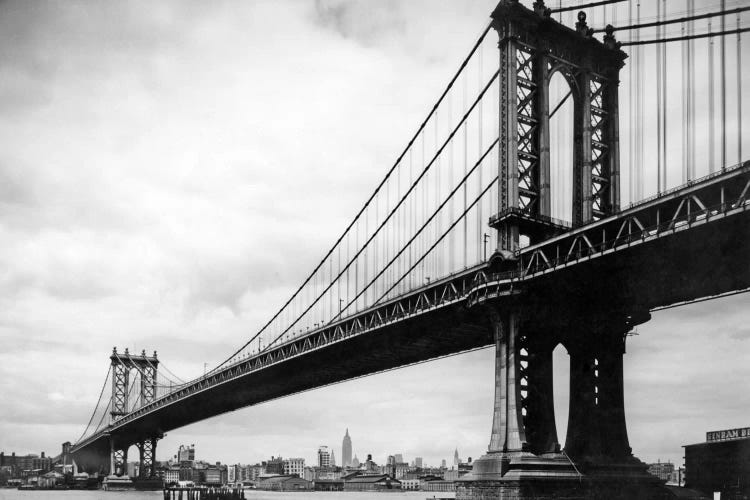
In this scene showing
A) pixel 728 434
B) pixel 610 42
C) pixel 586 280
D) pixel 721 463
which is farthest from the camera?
pixel 728 434

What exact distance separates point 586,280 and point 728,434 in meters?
29.5

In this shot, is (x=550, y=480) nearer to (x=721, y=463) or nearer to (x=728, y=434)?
(x=721, y=463)

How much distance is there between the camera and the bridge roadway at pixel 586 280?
41812 mm

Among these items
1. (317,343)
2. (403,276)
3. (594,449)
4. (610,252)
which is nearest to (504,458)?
(594,449)

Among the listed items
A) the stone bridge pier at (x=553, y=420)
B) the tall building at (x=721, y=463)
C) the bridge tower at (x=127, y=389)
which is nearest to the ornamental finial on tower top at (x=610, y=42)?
the stone bridge pier at (x=553, y=420)

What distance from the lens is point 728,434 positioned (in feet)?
235

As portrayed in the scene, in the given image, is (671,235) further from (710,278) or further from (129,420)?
(129,420)

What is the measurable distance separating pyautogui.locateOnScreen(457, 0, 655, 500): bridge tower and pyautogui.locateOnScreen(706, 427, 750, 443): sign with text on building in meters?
20.8

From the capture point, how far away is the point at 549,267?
50562mm

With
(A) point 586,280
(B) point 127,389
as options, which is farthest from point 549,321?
(B) point 127,389

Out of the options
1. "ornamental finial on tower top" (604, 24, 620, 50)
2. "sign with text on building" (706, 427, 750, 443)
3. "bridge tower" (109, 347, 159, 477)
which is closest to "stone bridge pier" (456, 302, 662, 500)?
"ornamental finial on tower top" (604, 24, 620, 50)

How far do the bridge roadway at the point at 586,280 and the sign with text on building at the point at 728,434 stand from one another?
19688 millimetres

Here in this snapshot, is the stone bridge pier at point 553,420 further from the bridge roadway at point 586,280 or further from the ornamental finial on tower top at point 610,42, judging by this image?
the ornamental finial on tower top at point 610,42

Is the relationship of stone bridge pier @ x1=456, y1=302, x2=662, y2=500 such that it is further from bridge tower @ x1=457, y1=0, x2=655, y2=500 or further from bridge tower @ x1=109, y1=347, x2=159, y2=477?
bridge tower @ x1=109, y1=347, x2=159, y2=477
